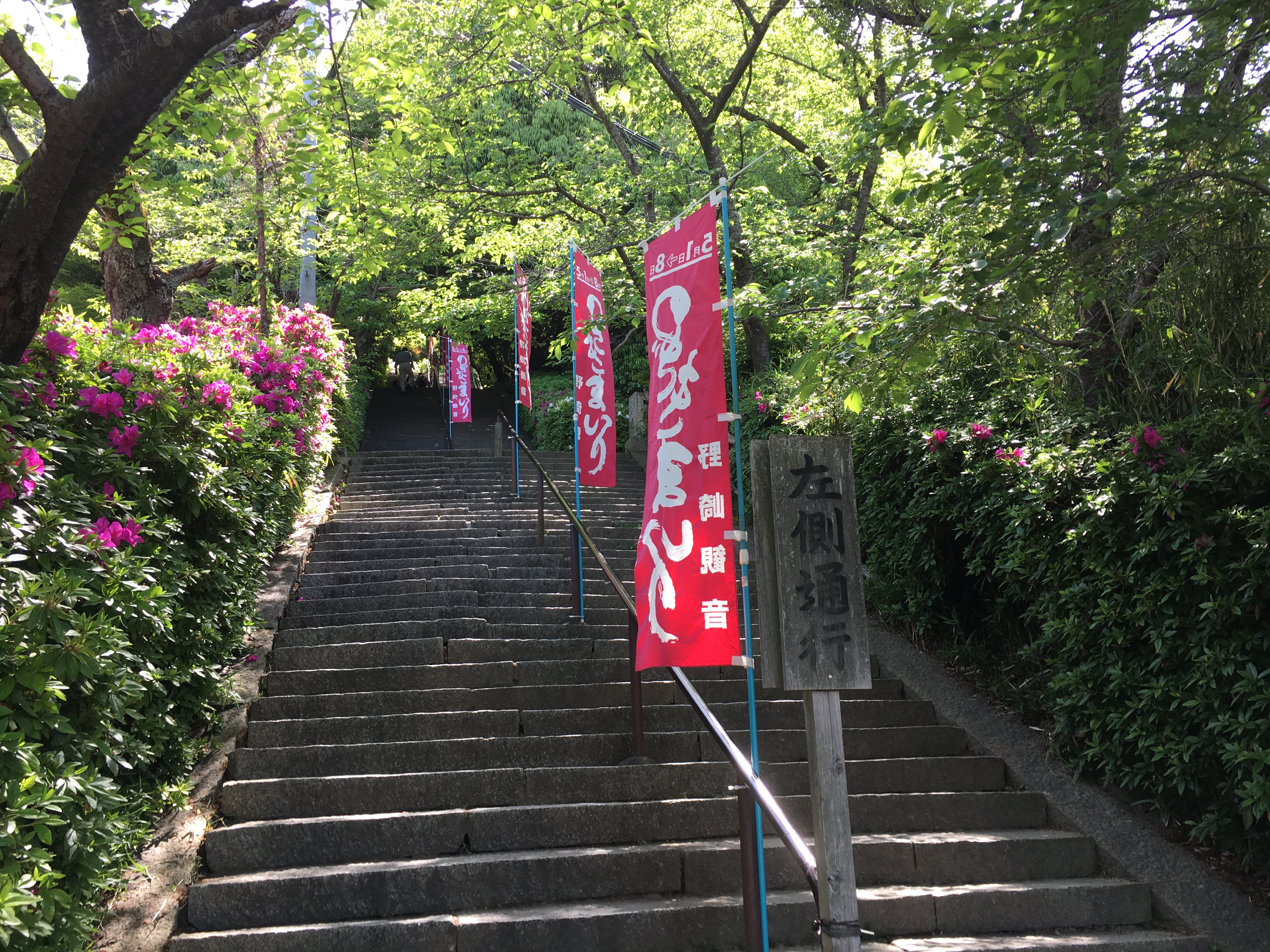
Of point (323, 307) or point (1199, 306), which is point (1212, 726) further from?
point (323, 307)

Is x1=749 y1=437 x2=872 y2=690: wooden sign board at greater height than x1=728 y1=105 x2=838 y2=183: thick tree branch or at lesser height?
lesser

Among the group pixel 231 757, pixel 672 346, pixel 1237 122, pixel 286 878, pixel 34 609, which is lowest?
pixel 286 878

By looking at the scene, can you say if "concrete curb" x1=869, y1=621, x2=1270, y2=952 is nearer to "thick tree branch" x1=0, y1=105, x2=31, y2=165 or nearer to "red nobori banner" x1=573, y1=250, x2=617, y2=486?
"red nobori banner" x1=573, y1=250, x2=617, y2=486

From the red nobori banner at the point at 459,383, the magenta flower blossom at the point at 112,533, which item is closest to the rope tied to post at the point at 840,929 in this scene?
the magenta flower blossom at the point at 112,533

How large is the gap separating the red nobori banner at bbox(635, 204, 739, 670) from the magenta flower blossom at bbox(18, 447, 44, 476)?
234cm

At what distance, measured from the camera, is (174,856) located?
414 cm

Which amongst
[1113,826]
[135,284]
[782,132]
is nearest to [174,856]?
[1113,826]

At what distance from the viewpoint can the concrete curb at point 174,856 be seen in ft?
12.2

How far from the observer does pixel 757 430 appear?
403 inches

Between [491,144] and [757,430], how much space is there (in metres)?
8.09

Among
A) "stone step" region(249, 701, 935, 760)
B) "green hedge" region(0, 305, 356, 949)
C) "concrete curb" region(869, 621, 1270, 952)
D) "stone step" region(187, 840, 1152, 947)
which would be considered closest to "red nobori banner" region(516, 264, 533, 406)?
"green hedge" region(0, 305, 356, 949)

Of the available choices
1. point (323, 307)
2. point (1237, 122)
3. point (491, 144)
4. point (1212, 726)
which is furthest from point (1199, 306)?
point (323, 307)

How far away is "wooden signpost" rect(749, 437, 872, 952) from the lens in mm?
2730

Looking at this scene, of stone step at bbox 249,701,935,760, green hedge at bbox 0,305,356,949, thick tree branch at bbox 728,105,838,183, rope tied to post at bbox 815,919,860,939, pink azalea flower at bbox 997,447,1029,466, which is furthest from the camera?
thick tree branch at bbox 728,105,838,183
